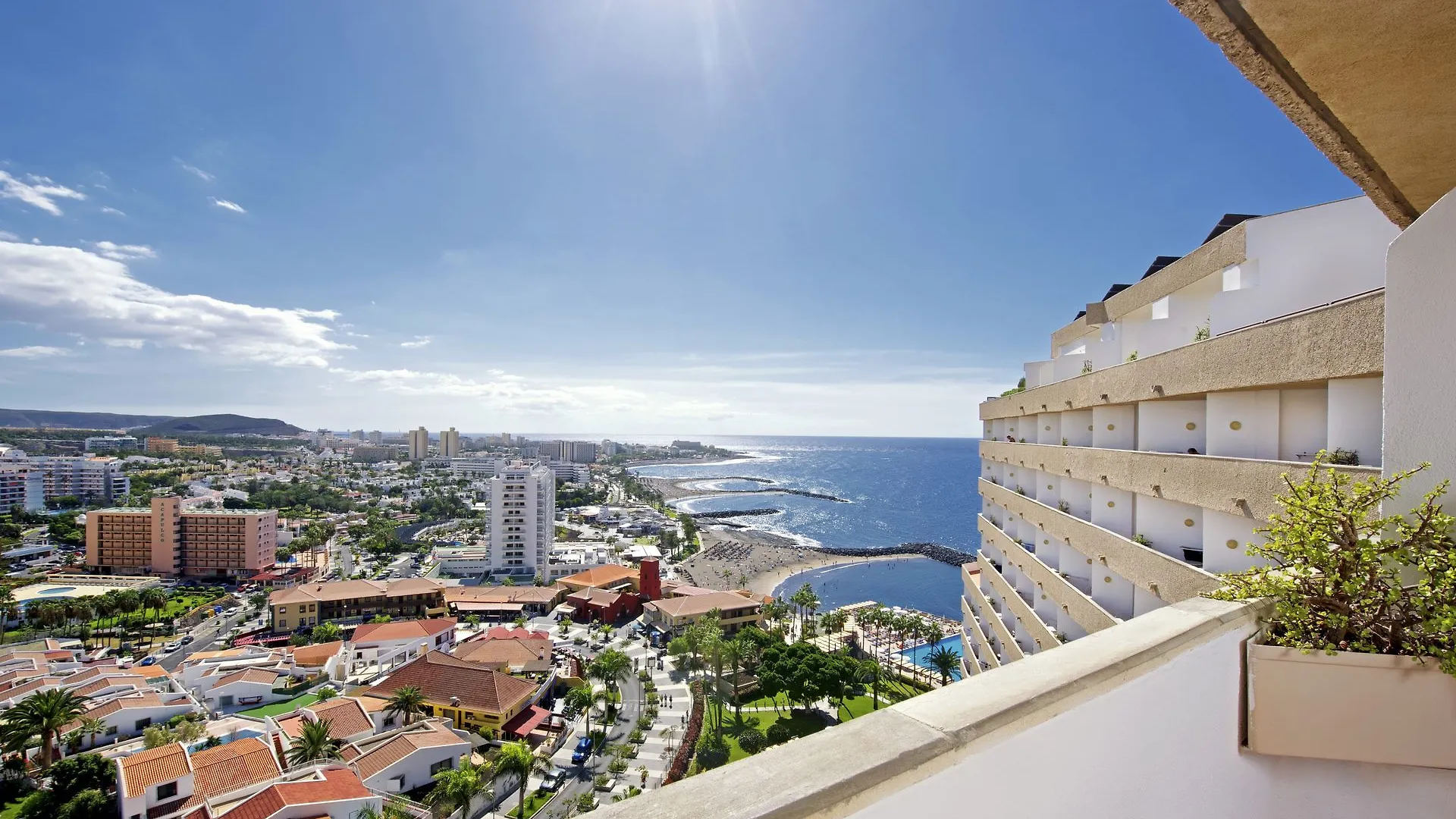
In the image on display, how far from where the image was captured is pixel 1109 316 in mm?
9641

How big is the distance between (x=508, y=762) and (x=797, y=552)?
47.3 metres

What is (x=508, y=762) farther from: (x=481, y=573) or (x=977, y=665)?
(x=481, y=573)

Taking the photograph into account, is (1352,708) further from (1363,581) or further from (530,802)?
(530,802)

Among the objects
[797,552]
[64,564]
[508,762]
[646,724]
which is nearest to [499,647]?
[646,724]

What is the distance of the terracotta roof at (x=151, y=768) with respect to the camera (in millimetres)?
17141

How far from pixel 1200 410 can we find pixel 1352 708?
5073 mm

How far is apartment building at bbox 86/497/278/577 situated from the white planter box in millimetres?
65866

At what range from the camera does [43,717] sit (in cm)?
1997

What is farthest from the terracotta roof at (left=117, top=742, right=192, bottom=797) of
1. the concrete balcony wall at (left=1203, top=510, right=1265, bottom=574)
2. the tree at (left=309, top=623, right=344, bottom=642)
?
the concrete balcony wall at (left=1203, top=510, right=1265, bottom=574)

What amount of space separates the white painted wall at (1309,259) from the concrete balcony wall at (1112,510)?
2.30m

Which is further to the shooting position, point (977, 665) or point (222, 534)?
point (222, 534)

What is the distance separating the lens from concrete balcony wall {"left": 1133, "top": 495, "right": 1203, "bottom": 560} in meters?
6.27

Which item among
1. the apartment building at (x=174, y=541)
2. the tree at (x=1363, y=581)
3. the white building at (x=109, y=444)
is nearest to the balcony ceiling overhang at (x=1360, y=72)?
the tree at (x=1363, y=581)

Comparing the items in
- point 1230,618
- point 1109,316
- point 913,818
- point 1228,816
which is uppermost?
point 1109,316
